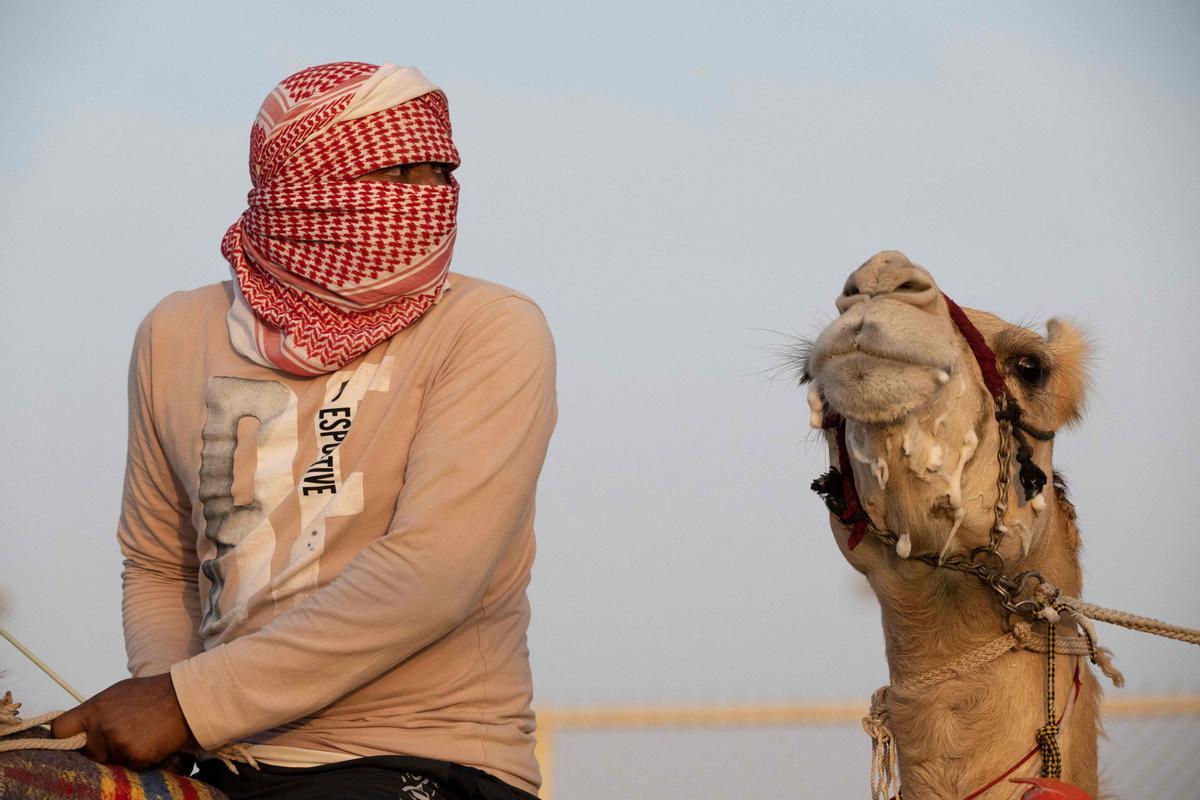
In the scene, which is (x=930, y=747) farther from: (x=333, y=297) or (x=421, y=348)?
(x=333, y=297)

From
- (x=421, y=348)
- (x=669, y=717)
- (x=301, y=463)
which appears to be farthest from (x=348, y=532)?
(x=669, y=717)

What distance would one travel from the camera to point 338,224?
3.07m

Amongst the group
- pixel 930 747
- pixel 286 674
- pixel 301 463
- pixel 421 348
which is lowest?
pixel 930 747

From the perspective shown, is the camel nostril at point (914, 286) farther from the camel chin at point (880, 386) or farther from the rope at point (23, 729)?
the rope at point (23, 729)

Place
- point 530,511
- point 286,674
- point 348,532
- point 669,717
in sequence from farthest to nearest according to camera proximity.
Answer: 1. point 669,717
2. point 530,511
3. point 348,532
4. point 286,674

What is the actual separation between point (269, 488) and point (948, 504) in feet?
4.29

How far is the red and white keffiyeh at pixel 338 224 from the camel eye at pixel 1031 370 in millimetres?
1209

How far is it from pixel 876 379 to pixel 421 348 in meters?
0.89

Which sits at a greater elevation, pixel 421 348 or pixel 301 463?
pixel 421 348

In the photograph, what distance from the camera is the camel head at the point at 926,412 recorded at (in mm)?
2801

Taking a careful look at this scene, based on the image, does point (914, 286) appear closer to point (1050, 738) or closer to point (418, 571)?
point (1050, 738)

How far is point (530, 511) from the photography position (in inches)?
124

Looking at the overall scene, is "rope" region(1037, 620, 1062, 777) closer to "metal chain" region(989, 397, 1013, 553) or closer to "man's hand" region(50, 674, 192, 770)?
"metal chain" region(989, 397, 1013, 553)

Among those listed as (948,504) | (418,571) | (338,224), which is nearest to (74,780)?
(418,571)
